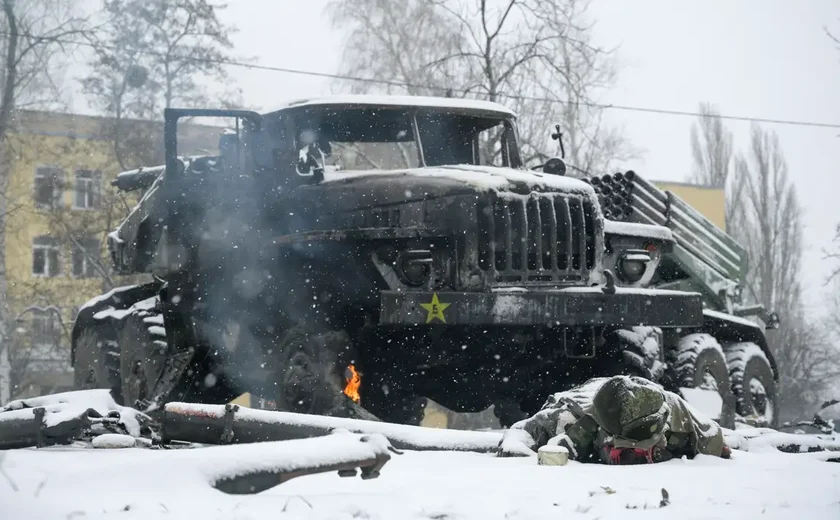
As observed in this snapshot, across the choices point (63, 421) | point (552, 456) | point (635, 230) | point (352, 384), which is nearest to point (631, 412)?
point (552, 456)

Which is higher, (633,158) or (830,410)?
(633,158)

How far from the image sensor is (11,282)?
95.4 feet

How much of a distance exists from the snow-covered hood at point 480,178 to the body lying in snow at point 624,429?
2274 mm

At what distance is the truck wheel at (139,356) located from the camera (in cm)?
1038

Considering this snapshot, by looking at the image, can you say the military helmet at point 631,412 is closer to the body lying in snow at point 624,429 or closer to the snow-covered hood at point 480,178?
the body lying in snow at point 624,429

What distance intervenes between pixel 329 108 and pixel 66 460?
4.96 m

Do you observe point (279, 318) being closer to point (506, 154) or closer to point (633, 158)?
point (506, 154)

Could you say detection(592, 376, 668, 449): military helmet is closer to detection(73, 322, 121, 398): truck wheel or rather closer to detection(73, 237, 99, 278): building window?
detection(73, 322, 121, 398): truck wheel

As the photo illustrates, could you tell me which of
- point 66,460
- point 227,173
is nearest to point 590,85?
point 227,173

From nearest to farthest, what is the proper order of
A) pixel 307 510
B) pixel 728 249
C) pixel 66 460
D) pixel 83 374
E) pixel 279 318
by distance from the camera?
1. pixel 307 510
2. pixel 66 460
3. pixel 279 318
4. pixel 83 374
5. pixel 728 249

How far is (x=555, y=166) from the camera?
406 inches

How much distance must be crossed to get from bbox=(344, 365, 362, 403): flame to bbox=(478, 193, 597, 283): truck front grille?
1.23 metres

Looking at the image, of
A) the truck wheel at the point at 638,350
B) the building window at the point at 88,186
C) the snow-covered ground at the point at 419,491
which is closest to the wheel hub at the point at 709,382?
the truck wheel at the point at 638,350

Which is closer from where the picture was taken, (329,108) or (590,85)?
(329,108)
